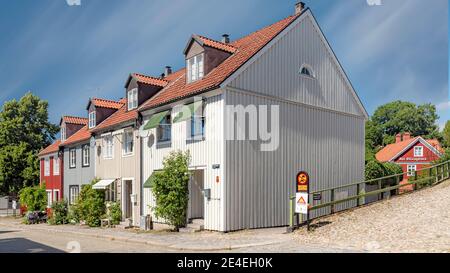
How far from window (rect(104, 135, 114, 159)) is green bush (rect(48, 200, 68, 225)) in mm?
6008

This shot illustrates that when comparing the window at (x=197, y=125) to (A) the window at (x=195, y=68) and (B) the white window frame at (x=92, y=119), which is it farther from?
(B) the white window frame at (x=92, y=119)

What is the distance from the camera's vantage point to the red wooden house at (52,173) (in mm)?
34656

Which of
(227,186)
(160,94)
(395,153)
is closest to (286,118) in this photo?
(227,186)

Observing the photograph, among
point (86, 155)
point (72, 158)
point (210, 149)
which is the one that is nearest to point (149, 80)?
point (210, 149)

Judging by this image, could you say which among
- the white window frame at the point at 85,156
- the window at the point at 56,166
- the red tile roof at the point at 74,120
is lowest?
the window at the point at 56,166


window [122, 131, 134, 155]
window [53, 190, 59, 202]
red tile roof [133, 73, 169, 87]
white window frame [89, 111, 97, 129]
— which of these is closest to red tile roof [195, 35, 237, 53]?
red tile roof [133, 73, 169, 87]

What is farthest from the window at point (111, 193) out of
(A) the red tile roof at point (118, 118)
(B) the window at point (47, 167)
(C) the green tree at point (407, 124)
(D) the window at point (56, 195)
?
(C) the green tree at point (407, 124)

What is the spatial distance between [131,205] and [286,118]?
1062cm

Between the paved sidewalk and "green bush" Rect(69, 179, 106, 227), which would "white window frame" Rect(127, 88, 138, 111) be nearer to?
"green bush" Rect(69, 179, 106, 227)

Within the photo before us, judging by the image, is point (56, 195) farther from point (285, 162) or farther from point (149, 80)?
point (285, 162)

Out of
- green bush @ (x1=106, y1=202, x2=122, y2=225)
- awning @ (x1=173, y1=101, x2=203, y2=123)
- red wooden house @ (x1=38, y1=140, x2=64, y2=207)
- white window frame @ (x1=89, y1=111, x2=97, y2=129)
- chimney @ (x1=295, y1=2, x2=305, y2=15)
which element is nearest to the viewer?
awning @ (x1=173, y1=101, x2=203, y2=123)

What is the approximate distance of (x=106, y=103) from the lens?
29703 millimetres

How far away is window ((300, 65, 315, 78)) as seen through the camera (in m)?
21.2

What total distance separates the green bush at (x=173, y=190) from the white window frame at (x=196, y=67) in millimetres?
3791
